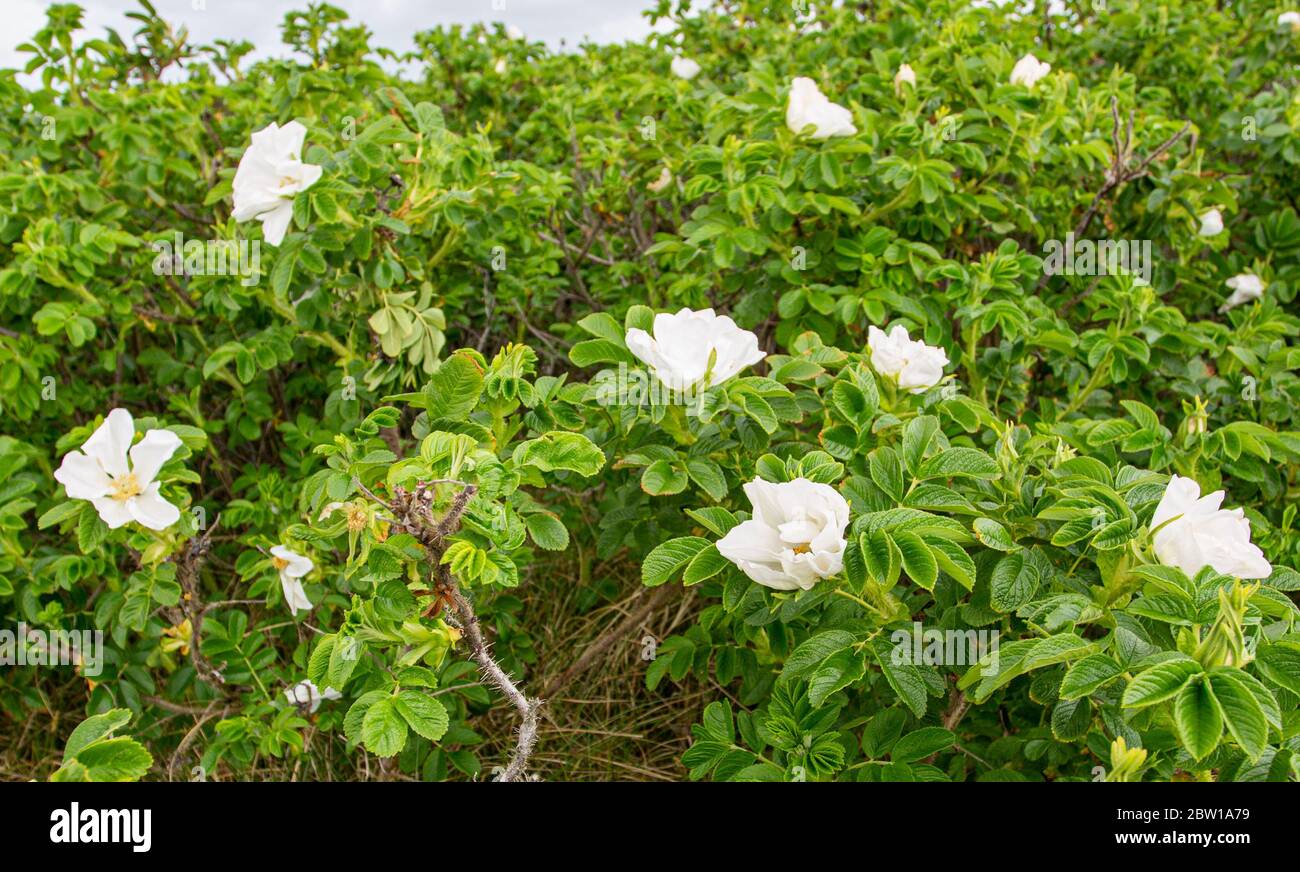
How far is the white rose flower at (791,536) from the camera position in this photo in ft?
4.00

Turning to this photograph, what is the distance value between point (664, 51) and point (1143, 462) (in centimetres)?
318

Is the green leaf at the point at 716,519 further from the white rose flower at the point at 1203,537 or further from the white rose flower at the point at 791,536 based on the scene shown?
the white rose flower at the point at 1203,537

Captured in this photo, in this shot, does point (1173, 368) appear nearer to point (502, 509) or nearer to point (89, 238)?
point (502, 509)

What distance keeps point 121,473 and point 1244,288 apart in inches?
105

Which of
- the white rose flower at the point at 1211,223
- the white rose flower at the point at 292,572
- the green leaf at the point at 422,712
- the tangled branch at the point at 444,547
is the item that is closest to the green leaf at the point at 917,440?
the tangled branch at the point at 444,547

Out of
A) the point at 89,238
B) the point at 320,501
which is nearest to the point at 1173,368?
the point at 320,501

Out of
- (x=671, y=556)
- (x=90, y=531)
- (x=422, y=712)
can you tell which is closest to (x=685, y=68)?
(x=90, y=531)

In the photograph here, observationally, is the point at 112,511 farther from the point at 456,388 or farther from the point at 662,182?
the point at 662,182

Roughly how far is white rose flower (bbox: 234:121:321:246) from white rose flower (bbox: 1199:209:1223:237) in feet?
7.21

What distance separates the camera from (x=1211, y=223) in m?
2.64

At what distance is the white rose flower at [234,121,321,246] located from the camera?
195cm

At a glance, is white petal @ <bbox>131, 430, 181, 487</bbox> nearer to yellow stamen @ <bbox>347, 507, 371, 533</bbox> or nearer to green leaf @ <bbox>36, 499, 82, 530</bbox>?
green leaf @ <bbox>36, 499, 82, 530</bbox>

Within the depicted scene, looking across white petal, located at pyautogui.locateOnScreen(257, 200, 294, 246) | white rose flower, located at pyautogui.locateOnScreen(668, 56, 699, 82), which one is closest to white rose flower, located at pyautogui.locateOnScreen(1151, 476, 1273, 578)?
white petal, located at pyautogui.locateOnScreen(257, 200, 294, 246)
